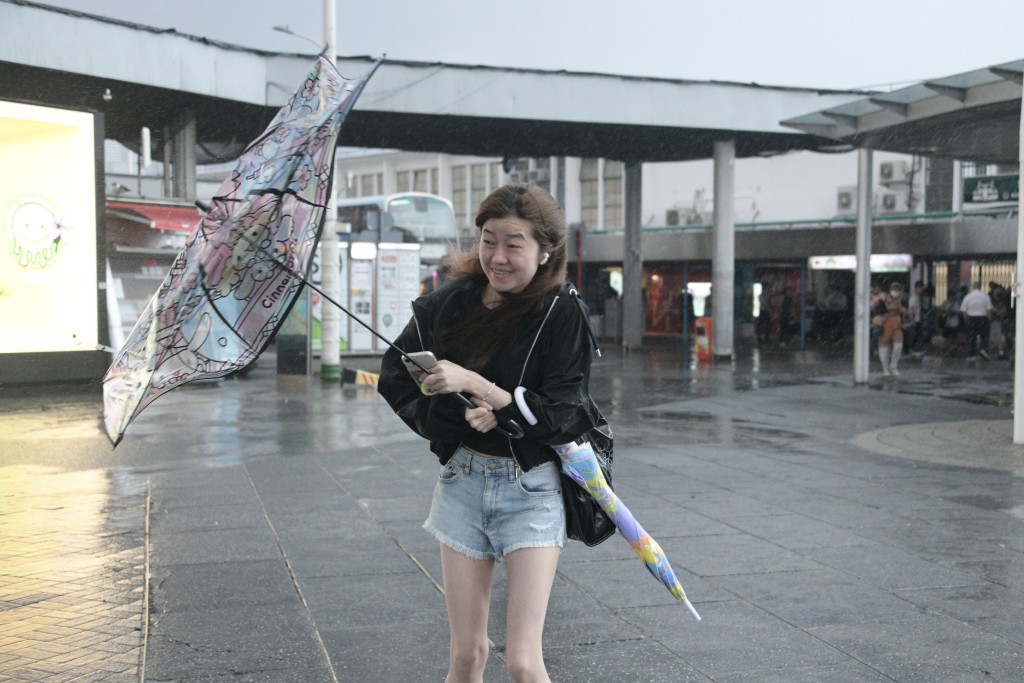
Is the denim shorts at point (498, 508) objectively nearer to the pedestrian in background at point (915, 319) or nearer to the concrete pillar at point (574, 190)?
the pedestrian in background at point (915, 319)

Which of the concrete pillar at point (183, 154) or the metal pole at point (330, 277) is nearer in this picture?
the metal pole at point (330, 277)

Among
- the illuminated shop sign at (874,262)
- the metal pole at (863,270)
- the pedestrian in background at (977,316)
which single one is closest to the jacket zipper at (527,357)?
the metal pole at (863,270)

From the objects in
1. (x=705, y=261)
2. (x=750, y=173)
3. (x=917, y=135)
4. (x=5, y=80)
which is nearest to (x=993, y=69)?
(x=917, y=135)

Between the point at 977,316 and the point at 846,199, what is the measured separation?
1578cm

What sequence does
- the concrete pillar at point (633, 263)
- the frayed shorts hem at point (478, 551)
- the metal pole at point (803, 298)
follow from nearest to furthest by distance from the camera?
the frayed shorts hem at point (478, 551) < the concrete pillar at point (633, 263) < the metal pole at point (803, 298)

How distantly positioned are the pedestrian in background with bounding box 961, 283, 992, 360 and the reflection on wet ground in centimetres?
2181

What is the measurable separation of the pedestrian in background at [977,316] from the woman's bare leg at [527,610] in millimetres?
24881

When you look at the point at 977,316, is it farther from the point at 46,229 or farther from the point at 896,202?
the point at 46,229

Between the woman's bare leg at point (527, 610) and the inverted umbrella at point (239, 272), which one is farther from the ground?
the inverted umbrella at point (239, 272)

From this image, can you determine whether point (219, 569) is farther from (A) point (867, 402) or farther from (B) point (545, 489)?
(A) point (867, 402)

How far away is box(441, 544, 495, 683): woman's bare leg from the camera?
3.16 metres

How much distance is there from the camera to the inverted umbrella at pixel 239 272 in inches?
113

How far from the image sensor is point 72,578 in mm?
5750

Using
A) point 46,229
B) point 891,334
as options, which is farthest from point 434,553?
point 891,334
